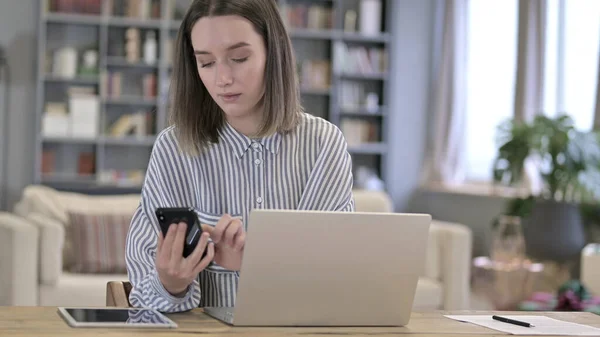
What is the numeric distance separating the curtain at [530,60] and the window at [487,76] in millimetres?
166

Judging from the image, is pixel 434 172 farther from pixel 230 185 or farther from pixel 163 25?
pixel 230 185

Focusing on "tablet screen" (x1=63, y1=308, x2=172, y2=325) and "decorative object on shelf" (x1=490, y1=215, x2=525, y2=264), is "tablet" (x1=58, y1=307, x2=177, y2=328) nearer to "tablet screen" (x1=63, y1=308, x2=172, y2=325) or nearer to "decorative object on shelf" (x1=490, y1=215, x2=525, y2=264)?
"tablet screen" (x1=63, y1=308, x2=172, y2=325)

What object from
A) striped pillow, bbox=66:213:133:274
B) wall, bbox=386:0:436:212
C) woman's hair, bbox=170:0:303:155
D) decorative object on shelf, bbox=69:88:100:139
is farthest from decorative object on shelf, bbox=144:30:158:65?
woman's hair, bbox=170:0:303:155

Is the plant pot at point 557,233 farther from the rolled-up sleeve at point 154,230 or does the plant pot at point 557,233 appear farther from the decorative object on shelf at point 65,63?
the rolled-up sleeve at point 154,230

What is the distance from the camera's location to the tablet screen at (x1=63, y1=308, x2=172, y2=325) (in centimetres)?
144

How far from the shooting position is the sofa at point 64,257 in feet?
14.1

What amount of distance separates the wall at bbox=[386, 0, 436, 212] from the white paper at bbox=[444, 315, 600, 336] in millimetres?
6122

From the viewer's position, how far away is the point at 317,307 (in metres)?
1.49

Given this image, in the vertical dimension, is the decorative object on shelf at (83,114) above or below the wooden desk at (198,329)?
above

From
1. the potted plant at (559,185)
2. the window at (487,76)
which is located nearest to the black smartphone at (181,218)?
the potted plant at (559,185)

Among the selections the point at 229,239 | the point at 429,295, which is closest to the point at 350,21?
the point at 429,295

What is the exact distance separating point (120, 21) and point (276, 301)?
19.8ft

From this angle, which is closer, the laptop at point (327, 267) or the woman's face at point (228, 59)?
the laptop at point (327, 267)

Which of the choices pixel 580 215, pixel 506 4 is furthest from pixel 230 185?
pixel 506 4
